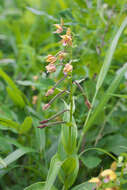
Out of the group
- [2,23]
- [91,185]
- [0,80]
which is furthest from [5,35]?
[91,185]

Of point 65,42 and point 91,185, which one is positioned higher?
point 65,42

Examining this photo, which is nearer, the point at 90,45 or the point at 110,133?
the point at 110,133

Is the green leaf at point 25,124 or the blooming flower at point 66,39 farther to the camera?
the green leaf at point 25,124

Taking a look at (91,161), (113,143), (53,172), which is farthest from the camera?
(113,143)

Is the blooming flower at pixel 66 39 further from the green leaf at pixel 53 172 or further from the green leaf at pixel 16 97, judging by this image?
the green leaf at pixel 16 97

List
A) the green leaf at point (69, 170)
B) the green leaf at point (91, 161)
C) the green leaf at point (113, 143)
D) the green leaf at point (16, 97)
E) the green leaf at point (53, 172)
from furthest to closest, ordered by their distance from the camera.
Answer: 1. the green leaf at point (16, 97)
2. the green leaf at point (113, 143)
3. the green leaf at point (91, 161)
4. the green leaf at point (69, 170)
5. the green leaf at point (53, 172)

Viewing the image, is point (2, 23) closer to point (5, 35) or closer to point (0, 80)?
point (5, 35)

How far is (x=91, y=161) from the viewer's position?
129 centimetres

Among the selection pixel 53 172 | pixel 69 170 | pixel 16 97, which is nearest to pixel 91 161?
pixel 69 170

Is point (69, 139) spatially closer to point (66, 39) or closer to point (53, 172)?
point (53, 172)

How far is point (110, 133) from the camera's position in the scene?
1618 millimetres

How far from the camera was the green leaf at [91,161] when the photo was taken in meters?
1.25

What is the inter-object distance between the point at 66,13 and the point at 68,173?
0.92 m

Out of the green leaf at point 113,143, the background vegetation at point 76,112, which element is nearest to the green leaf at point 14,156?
the background vegetation at point 76,112
